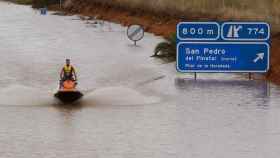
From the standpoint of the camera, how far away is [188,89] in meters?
31.5

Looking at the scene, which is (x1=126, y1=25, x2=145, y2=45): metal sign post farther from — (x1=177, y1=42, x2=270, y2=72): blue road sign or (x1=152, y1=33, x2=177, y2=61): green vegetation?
(x1=177, y1=42, x2=270, y2=72): blue road sign

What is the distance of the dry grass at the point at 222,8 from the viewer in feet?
157

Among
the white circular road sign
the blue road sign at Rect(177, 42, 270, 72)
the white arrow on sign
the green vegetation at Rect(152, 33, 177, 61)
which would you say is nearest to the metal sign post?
the white circular road sign

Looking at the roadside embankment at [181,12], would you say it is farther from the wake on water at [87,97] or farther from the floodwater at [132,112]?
the wake on water at [87,97]

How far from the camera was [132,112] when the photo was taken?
2717cm

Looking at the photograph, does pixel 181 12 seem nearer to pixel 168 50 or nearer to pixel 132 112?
pixel 168 50

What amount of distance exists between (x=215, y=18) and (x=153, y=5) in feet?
45.7

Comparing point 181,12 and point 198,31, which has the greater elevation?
point 198,31

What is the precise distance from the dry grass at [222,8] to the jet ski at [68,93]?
15454 millimetres

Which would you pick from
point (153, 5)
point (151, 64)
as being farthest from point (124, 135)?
point (153, 5)

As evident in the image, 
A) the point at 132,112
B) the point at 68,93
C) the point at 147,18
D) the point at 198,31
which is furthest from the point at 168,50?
the point at 147,18

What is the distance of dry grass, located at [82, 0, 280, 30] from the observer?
157 ft

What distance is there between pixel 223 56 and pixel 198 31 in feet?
4.56

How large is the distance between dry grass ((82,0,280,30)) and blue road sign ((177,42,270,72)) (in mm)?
8206
